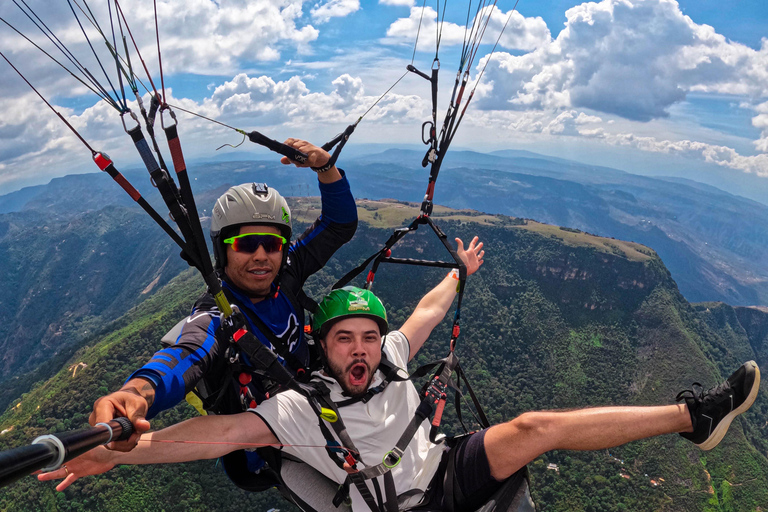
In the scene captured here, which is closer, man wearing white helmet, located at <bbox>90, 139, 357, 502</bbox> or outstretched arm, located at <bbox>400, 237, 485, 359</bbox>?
man wearing white helmet, located at <bbox>90, 139, 357, 502</bbox>

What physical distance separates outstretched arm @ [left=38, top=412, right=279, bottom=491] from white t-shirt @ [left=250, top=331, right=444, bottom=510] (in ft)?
0.43

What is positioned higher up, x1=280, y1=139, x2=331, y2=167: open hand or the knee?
x1=280, y1=139, x2=331, y2=167: open hand

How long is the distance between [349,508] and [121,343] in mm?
76418

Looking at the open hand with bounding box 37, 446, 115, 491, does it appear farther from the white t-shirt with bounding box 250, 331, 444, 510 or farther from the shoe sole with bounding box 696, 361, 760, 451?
the shoe sole with bounding box 696, 361, 760, 451

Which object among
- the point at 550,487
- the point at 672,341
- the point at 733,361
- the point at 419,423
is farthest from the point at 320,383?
the point at 733,361

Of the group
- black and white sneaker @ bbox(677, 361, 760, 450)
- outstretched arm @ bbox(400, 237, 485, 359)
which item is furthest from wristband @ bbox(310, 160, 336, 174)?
black and white sneaker @ bbox(677, 361, 760, 450)

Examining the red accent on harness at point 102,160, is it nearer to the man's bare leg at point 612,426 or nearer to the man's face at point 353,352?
the man's face at point 353,352

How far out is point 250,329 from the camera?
3.64m

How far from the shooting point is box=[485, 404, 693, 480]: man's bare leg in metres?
3.36

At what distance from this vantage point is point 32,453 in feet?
5.26

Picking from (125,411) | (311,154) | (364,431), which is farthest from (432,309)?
(125,411)

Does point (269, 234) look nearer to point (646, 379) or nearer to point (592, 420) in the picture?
point (592, 420)

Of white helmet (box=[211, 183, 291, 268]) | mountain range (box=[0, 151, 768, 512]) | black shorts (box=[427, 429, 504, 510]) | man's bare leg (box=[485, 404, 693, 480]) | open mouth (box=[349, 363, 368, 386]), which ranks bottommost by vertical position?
mountain range (box=[0, 151, 768, 512])

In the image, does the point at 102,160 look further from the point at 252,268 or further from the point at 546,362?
the point at 546,362
